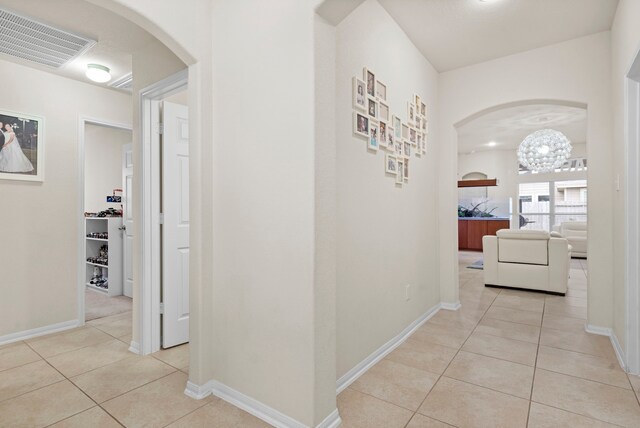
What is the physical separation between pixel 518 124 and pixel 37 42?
7.53m

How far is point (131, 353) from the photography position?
270 centimetres

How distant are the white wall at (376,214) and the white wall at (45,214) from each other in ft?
9.79

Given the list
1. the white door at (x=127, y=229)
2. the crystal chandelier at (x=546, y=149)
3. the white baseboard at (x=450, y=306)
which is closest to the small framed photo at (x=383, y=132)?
the white baseboard at (x=450, y=306)

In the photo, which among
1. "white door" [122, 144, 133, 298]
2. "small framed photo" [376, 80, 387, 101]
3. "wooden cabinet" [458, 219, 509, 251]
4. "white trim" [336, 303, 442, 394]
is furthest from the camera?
"wooden cabinet" [458, 219, 509, 251]

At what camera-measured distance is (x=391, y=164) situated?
8.91 feet

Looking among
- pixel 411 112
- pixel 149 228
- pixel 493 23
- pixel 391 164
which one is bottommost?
pixel 149 228

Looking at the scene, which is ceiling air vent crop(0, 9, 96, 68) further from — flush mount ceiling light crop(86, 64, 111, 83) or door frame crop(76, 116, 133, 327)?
door frame crop(76, 116, 133, 327)

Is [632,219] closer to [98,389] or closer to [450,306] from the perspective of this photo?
[450,306]

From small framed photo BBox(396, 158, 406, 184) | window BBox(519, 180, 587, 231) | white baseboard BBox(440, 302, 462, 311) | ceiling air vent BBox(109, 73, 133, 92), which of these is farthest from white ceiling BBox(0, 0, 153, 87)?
window BBox(519, 180, 587, 231)

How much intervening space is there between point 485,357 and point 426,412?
956mm

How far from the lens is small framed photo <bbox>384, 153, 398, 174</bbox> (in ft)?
8.68

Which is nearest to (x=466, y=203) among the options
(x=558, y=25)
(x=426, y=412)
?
(x=558, y=25)

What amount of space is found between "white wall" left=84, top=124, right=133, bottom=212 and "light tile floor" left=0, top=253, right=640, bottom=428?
3304 mm

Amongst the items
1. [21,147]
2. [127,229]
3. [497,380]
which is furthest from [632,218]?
[127,229]
